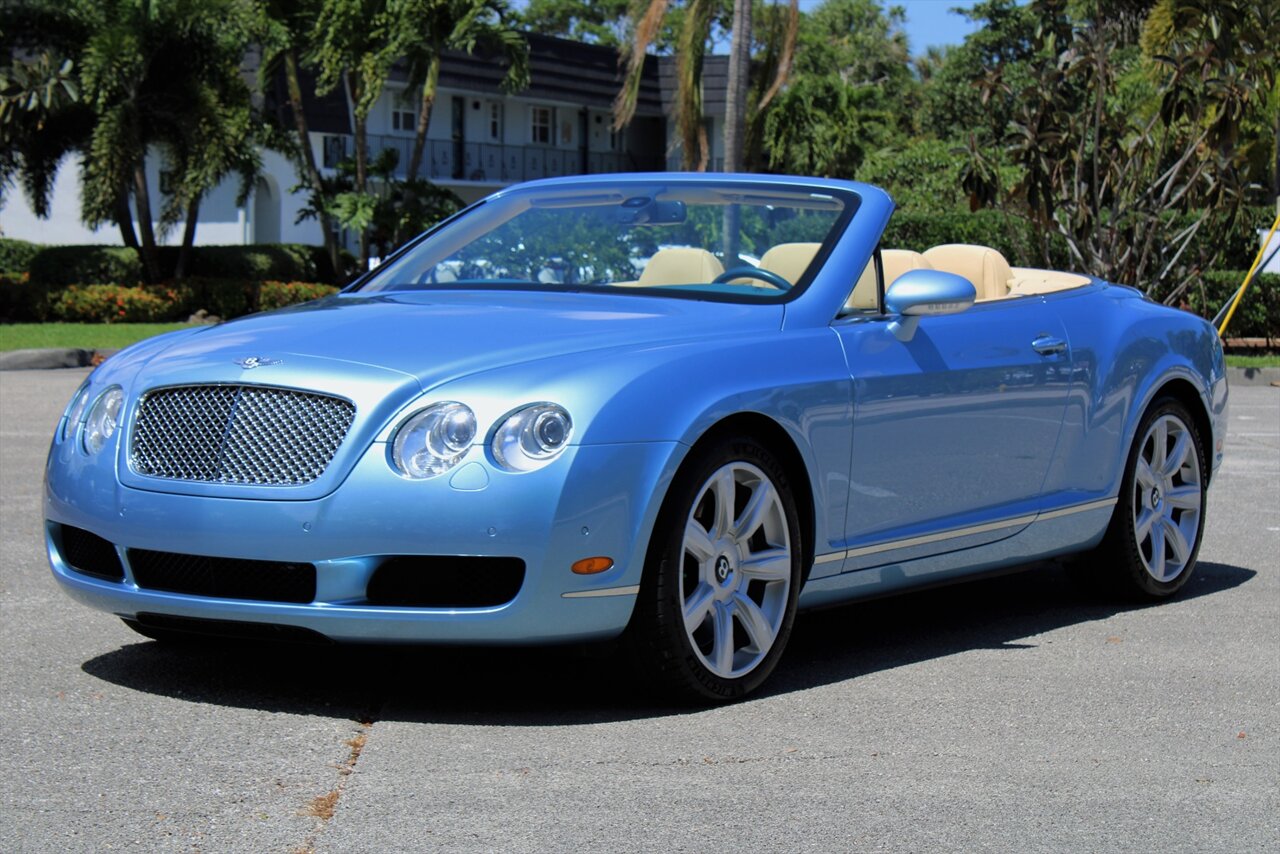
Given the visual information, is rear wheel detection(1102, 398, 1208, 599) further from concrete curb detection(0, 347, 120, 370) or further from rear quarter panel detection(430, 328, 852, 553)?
concrete curb detection(0, 347, 120, 370)

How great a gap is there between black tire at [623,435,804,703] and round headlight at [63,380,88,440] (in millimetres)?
1665

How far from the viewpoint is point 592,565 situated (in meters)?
4.87

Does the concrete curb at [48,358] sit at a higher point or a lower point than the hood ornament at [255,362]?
lower

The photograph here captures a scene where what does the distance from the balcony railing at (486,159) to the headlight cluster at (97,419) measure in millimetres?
45955

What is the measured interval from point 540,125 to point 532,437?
56.5 metres

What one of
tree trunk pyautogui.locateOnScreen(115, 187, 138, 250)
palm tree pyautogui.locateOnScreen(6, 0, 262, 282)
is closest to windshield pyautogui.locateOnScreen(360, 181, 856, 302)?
palm tree pyautogui.locateOnScreen(6, 0, 262, 282)

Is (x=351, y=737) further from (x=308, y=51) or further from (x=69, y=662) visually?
(x=308, y=51)

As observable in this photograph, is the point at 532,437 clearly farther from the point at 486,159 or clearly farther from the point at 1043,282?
the point at 486,159

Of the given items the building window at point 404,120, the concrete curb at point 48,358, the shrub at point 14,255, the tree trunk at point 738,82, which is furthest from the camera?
the building window at point 404,120

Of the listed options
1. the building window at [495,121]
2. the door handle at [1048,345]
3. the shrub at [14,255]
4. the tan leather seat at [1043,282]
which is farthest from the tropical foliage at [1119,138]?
the building window at [495,121]

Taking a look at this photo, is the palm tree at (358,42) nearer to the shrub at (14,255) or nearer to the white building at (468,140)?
the shrub at (14,255)

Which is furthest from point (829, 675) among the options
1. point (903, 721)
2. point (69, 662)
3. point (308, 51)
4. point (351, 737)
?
point (308, 51)

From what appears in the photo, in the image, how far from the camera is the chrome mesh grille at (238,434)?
16.0ft

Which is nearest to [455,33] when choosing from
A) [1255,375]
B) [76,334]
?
[76,334]
